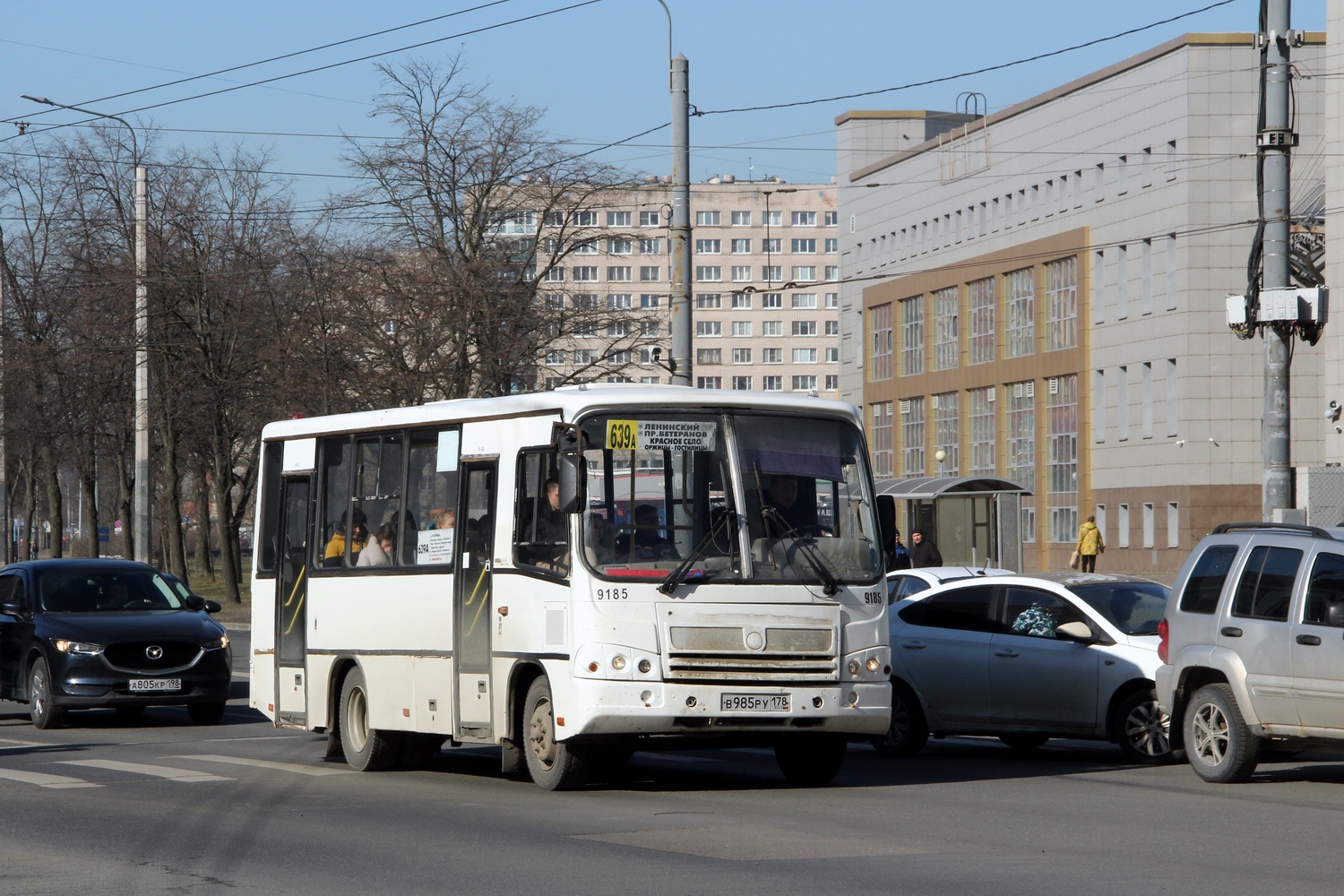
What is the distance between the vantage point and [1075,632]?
48.9ft

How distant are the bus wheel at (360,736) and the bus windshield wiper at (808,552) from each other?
3.83 meters

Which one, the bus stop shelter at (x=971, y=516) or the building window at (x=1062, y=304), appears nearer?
the bus stop shelter at (x=971, y=516)

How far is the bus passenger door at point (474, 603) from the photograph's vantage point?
13.2 m

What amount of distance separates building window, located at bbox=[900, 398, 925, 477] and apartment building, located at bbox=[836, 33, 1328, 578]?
0.13m

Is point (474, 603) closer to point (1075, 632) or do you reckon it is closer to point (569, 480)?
point (569, 480)

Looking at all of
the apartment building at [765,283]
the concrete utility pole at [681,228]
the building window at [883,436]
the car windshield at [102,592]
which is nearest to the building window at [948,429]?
the building window at [883,436]

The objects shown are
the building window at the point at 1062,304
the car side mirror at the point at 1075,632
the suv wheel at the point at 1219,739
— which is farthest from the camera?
the building window at the point at 1062,304

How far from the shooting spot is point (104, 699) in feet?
61.3

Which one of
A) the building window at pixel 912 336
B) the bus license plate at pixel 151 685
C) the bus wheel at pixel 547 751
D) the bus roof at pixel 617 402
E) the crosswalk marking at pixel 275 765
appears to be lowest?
the crosswalk marking at pixel 275 765

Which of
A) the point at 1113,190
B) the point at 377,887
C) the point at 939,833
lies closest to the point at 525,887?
the point at 377,887

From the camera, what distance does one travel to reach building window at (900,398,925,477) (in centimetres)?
8069

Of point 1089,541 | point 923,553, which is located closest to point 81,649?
point 923,553

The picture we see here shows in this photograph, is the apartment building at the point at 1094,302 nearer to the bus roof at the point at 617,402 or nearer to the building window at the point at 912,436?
the building window at the point at 912,436

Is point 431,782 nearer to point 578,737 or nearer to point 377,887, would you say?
point 578,737
